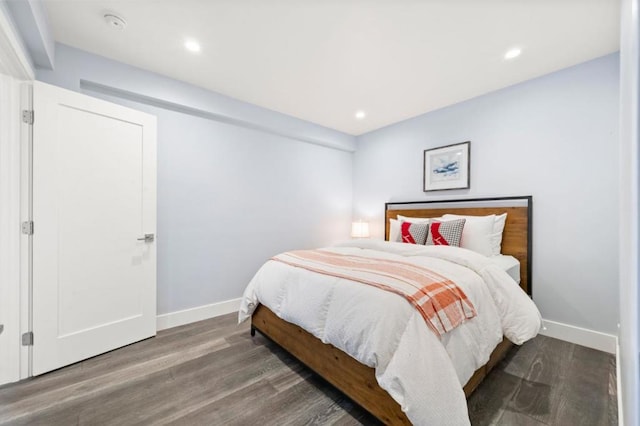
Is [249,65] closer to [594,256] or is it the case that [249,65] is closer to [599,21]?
[599,21]

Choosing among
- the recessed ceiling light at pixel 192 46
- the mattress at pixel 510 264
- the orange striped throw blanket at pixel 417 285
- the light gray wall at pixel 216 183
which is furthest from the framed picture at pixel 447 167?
the recessed ceiling light at pixel 192 46

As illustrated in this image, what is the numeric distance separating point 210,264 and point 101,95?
187 cm

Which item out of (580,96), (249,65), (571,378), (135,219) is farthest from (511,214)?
(135,219)

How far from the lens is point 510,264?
7.70 feet

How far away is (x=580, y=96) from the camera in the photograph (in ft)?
7.48

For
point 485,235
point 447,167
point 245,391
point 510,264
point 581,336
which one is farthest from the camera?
point 447,167

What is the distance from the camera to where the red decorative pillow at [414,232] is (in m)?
2.84

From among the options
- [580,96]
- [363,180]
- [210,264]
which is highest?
[580,96]

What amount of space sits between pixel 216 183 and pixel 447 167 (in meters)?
2.73

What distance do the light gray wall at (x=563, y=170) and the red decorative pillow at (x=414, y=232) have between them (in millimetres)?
677

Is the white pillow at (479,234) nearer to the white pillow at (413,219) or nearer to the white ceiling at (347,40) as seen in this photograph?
the white pillow at (413,219)

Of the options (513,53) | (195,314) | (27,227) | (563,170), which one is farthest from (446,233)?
(27,227)

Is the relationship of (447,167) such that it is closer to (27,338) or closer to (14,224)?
(14,224)

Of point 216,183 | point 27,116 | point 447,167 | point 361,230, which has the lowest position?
point 361,230
